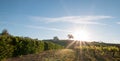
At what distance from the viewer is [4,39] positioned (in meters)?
20.2

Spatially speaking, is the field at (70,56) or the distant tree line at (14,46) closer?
the distant tree line at (14,46)

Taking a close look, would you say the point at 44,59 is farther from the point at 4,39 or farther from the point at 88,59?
the point at 88,59

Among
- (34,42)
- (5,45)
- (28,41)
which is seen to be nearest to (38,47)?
(34,42)

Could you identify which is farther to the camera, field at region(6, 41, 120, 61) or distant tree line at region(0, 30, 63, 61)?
field at region(6, 41, 120, 61)

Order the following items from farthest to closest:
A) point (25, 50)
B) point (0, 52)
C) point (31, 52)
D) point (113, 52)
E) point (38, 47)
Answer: point (113, 52) < point (38, 47) < point (31, 52) < point (25, 50) < point (0, 52)

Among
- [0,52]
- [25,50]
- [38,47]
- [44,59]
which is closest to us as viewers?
[0,52]

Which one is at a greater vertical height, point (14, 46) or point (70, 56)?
point (14, 46)

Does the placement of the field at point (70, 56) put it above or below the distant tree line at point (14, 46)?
below

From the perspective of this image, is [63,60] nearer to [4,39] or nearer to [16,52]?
[16,52]

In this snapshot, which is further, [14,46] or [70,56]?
[70,56]

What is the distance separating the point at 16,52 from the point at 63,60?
562 cm

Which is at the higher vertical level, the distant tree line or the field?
the distant tree line

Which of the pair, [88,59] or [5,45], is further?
[88,59]

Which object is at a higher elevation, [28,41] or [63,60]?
[28,41]
